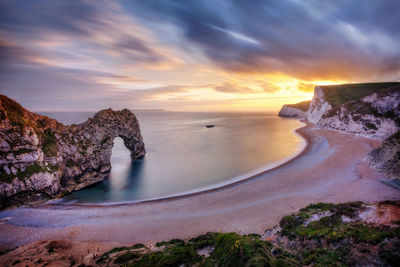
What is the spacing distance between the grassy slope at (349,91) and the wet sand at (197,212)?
59.1 m

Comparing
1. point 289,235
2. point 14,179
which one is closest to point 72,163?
point 14,179

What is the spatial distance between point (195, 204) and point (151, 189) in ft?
22.9

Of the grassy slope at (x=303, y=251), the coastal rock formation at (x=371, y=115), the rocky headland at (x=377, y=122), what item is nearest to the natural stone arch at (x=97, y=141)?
the grassy slope at (x=303, y=251)

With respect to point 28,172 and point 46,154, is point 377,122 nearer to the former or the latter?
point 46,154

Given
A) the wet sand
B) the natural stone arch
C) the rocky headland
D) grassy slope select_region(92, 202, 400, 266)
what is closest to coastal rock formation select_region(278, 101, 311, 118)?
the rocky headland

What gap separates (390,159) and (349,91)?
69.2 meters

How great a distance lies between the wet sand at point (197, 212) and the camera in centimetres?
1109

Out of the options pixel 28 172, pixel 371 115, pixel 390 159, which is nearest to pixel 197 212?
pixel 28 172

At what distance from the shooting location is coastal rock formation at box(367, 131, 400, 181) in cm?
1669

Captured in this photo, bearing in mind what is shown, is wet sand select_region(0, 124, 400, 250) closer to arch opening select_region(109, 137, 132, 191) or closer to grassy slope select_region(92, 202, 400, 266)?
grassy slope select_region(92, 202, 400, 266)

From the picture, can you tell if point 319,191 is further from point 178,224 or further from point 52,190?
point 52,190

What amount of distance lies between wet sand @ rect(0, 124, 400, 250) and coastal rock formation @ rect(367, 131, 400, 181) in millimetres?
1024

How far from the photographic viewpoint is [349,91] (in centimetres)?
7031

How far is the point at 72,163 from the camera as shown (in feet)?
61.8
